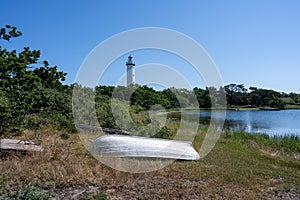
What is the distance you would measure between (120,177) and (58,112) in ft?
25.6

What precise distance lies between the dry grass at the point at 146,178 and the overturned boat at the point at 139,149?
0.31 meters

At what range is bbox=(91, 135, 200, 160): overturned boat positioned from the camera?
6289 mm

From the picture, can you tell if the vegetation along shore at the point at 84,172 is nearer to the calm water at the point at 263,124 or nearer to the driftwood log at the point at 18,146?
the driftwood log at the point at 18,146

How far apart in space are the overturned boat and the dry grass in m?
0.31

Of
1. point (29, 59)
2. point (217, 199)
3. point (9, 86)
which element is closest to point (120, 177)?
point (217, 199)

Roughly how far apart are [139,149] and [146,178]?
1423mm

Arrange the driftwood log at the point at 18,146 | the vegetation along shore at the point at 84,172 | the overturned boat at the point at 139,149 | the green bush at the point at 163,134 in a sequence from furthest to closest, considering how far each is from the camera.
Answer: the green bush at the point at 163,134
the overturned boat at the point at 139,149
the driftwood log at the point at 18,146
the vegetation along shore at the point at 84,172

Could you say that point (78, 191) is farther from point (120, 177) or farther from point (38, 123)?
point (38, 123)

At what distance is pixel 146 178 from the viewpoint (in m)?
4.97

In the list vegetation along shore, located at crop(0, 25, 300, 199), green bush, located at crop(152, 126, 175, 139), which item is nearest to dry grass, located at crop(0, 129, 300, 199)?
vegetation along shore, located at crop(0, 25, 300, 199)

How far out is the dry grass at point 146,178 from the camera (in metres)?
4.19

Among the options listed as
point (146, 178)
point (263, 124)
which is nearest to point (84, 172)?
point (146, 178)

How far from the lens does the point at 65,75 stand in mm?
10844

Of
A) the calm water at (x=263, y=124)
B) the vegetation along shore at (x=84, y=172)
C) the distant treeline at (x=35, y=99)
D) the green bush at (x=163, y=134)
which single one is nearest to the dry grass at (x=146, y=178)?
the vegetation along shore at (x=84, y=172)
